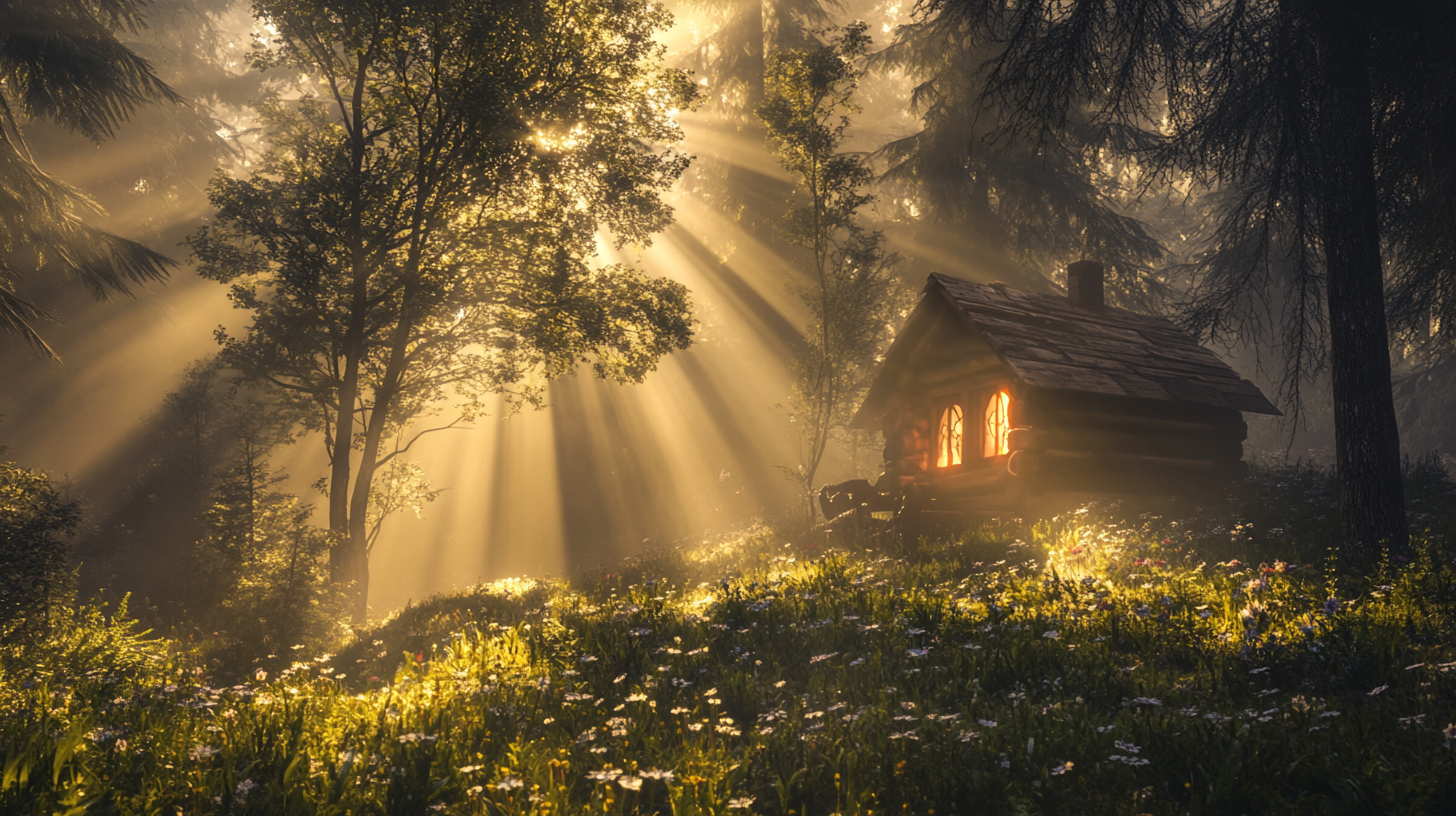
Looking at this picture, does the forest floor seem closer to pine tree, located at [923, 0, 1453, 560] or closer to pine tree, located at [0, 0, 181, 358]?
pine tree, located at [923, 0, 1453, 560]

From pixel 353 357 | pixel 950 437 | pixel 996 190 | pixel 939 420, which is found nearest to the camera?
pixel 950 437

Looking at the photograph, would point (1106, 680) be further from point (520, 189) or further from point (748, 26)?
point (748, 26)

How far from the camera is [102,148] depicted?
89.4 ft

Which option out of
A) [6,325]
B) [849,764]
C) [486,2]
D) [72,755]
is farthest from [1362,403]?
[6,325]

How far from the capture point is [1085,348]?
41.1 feet

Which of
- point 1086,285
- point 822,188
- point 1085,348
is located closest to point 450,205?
point 822,188

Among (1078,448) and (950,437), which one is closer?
(1078,448)

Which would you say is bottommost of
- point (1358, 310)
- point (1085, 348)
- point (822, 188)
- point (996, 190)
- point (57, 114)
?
point (1358, 310)

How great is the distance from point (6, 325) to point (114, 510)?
18.1 m

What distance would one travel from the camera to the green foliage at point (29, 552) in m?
7.48

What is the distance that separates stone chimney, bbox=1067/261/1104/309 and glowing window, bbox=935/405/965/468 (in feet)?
11.6

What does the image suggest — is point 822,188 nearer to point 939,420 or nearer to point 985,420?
point 939,420

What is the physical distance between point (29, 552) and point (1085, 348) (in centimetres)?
1433

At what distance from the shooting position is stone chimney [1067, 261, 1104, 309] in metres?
15.4
